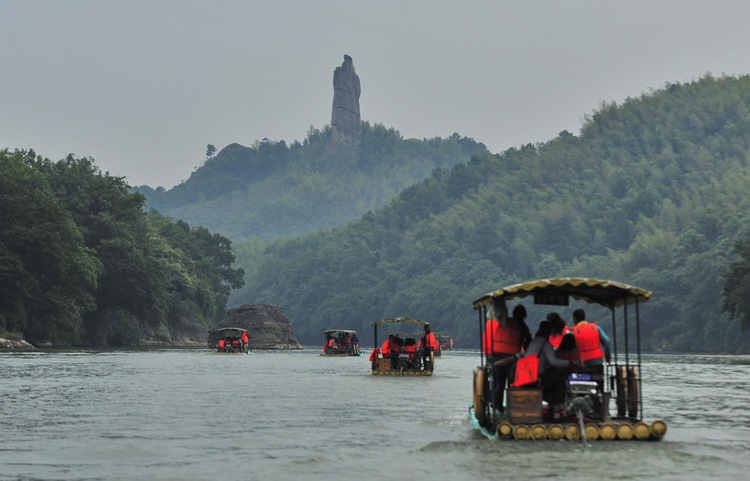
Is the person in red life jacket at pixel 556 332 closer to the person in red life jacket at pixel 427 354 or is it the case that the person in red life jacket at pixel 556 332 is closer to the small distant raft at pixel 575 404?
the small distant raft at pixel 575 404

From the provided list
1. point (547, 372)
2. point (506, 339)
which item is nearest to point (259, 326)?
point (506, 339)

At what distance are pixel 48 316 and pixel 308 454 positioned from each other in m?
85.0

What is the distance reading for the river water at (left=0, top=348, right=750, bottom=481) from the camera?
18938mm

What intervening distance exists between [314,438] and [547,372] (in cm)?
478

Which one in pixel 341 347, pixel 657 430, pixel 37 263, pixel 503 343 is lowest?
pixel 657 430

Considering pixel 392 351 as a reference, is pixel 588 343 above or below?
below

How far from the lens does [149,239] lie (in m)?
141

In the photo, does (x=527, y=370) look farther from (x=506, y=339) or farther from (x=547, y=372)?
(x=506, y=339)

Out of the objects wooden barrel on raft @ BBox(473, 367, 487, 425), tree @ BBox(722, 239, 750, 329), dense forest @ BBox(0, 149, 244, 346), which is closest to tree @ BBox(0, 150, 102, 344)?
dense forest @ BBox(0, 149, 244, 346)

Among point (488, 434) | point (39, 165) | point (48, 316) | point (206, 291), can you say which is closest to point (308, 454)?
point (488, 434)

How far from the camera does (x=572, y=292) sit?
23984mm

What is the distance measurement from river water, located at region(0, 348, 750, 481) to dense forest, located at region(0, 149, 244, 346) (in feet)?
195

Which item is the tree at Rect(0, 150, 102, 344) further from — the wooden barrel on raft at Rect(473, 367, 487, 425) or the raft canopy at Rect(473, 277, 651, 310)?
the raft canopy at Rect(473, 277, 651, 310)

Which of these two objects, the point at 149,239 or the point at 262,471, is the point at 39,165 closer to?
the point at 149,239
